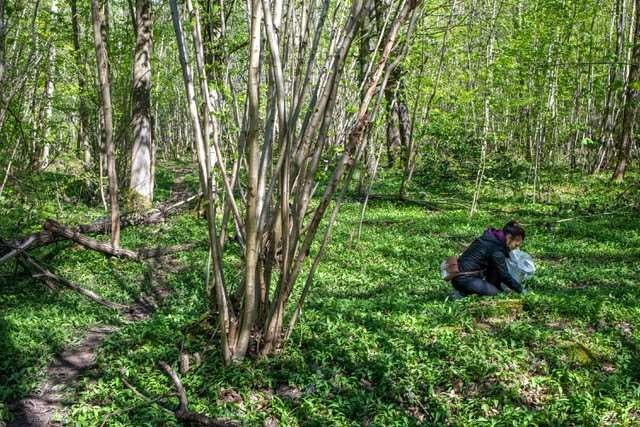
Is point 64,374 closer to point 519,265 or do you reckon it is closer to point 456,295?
point 456,295

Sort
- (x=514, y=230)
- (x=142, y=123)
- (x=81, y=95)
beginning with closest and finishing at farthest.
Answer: (x=514, y=230) < (x=142, y=123) < (x=81, y=95)

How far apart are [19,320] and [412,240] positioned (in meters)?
7.05

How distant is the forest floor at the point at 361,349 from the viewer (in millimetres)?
4422

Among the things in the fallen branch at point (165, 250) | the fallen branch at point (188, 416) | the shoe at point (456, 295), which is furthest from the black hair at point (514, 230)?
the fallen branch at point (165, 250)

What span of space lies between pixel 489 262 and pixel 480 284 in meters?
0.30

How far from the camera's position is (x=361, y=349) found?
525cm

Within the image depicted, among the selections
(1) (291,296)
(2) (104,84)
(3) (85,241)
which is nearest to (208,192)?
(1) (291,296)

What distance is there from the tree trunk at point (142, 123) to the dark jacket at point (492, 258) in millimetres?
8253

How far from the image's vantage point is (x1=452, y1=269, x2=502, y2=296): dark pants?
270 inches

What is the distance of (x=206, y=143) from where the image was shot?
4539 millimetres

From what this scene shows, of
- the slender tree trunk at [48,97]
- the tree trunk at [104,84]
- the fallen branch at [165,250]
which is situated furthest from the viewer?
the slender tree trunk at [48,97]

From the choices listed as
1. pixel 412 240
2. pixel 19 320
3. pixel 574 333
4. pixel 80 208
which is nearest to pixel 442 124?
pixel 412 240

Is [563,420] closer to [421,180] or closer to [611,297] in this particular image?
[611,297]

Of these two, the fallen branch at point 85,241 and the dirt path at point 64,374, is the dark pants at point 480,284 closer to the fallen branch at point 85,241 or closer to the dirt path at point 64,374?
the dirt path at point 64,374
